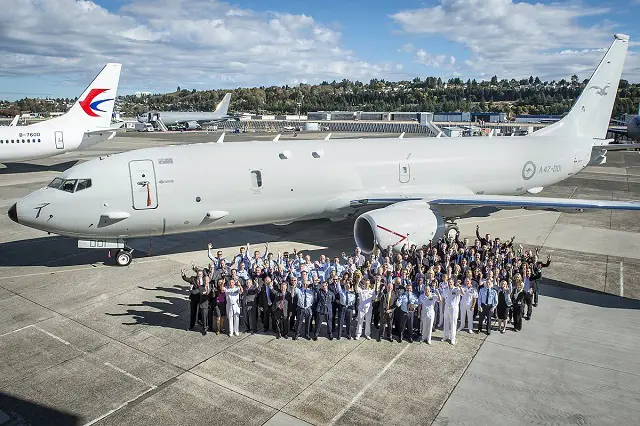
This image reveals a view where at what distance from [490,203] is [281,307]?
30.9ft

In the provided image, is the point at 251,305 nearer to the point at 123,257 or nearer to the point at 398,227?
the point at 398,227

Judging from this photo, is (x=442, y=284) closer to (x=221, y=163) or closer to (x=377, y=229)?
(x=377, y=229)

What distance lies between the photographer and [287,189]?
16.4 m

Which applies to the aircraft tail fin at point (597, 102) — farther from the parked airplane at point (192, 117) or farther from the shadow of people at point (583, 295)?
the parked airplane at point (192, 117)

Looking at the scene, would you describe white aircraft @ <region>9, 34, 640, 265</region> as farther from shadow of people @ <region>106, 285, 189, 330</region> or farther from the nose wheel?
shadow of people @ <region>106, 285, 189, 330</region>

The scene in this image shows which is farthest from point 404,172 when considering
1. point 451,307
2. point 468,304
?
point 451,307

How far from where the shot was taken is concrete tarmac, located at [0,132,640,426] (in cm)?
813

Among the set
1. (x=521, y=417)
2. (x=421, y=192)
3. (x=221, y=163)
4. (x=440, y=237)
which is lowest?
(x=521, y=417)

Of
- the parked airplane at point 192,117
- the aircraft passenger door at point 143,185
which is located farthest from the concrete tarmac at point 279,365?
the parked airplane at point 192,117

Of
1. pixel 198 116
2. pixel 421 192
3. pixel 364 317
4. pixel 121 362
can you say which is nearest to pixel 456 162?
pixel 421 192

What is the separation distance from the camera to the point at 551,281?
1452cm

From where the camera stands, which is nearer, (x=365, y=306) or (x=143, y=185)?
(x=365, y=306)

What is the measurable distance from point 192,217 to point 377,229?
231 inches

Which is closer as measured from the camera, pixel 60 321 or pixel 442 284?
pixel 442 284
